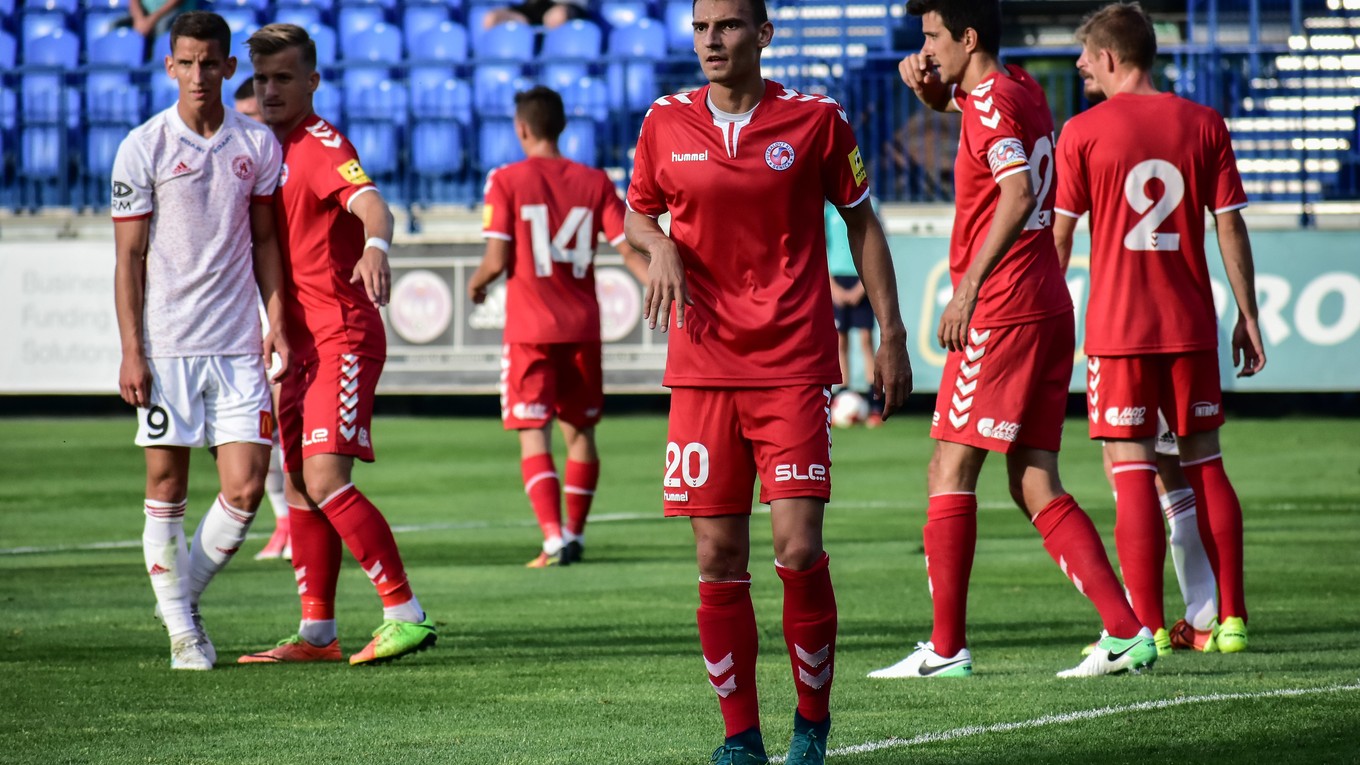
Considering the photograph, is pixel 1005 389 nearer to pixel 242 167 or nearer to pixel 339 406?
pixel 339 406

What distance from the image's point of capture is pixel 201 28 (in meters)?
6.13

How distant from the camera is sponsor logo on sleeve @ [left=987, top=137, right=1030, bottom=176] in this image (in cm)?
552

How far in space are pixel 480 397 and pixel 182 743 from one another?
52.2 ft

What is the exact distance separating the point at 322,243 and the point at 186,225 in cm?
50

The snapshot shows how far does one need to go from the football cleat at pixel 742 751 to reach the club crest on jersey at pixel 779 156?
1406 mm

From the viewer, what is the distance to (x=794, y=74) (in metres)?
20.0

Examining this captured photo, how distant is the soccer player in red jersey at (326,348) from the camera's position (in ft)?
20.7

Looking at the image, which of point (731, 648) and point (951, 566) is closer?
point (731, 648)

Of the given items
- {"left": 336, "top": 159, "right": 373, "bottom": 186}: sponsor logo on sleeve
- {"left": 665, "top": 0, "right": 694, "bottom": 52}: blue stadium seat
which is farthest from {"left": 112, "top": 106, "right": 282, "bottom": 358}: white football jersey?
{"left": 665, "top": 0, "right": 694, "bottom": 52}: blue stadium seat

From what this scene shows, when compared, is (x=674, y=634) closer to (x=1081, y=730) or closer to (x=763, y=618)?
(x=763, y=618)

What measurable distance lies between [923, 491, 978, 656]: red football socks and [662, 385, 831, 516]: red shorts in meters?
1.48

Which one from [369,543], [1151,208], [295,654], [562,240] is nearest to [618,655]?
→ [369,543]

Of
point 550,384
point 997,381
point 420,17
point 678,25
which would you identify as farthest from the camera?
point 420,17

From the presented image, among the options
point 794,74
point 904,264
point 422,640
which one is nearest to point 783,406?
point 422,640
